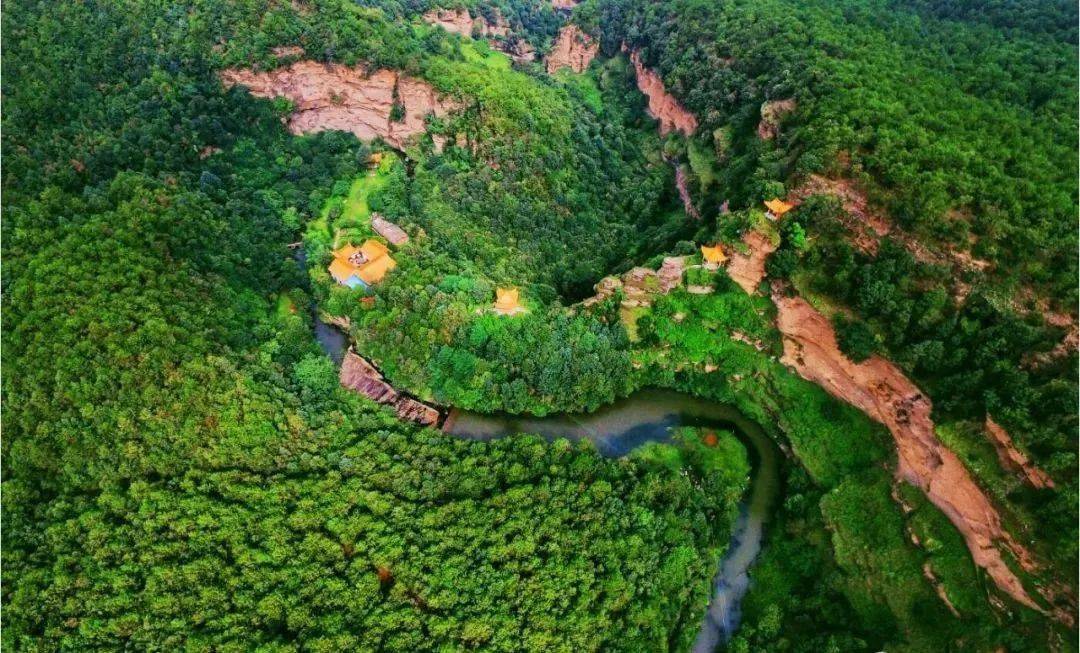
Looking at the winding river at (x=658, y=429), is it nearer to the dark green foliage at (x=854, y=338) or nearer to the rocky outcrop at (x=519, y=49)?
the dark green foliage at (x=854, y=338)

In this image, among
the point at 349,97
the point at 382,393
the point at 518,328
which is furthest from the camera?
the point at 349,97

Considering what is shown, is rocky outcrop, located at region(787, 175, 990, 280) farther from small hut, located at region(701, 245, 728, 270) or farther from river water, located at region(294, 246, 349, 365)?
river water, located at region(294, 246, 349, 365)

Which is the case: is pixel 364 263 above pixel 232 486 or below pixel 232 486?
above

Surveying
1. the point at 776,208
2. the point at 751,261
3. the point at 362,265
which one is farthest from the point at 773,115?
the point at 362,265

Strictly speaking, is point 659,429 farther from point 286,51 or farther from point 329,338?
point 286,51

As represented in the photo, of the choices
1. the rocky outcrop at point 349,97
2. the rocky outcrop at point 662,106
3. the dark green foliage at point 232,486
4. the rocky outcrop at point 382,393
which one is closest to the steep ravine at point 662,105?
the rocky outcrop at point 662,106

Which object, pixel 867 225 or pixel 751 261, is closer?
pixel 867 225

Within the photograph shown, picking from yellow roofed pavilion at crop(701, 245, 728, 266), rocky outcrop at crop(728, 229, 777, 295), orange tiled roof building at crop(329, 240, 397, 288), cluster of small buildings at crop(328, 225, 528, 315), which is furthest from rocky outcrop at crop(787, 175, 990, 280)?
orange tiled roof building at crop(329, 240, 397, 288)
